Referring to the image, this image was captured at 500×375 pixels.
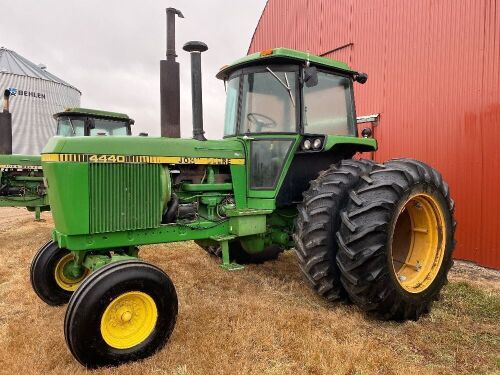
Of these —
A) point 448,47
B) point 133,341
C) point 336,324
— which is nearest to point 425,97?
point 448,47

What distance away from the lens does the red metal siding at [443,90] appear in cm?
546

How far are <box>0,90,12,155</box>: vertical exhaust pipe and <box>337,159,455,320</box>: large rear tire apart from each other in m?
6.37

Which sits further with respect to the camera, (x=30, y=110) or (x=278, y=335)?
(x=30, y=110)

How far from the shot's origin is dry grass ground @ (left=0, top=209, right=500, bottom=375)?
2674mm

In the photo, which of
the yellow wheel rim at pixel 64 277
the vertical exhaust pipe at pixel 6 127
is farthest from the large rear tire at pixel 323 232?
the vertical exhaust pipe at pixel 6 127

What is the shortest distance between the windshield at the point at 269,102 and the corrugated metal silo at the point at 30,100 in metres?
24.0

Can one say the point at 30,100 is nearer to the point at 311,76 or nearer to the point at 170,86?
the point at 170,86

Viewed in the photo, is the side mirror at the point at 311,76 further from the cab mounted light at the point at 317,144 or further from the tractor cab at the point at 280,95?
the cab mounted light at the point at 317,144

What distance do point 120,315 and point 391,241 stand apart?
87.1 inches

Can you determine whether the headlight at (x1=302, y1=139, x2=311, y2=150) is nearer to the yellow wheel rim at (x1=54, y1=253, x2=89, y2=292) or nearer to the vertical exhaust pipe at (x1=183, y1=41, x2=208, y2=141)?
the vertical exhaust pipe at (x1=183, y1=41, x2=208, y2=141)

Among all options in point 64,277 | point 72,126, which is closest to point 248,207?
point 64,277

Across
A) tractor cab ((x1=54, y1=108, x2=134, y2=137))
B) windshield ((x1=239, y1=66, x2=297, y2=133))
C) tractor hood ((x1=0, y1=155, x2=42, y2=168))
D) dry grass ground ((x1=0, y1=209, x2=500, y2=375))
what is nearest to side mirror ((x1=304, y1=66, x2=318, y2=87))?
windshield ((x1=239, y1=66, x2=297, y2=133))

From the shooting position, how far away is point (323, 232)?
347cm

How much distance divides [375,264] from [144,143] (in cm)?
217
